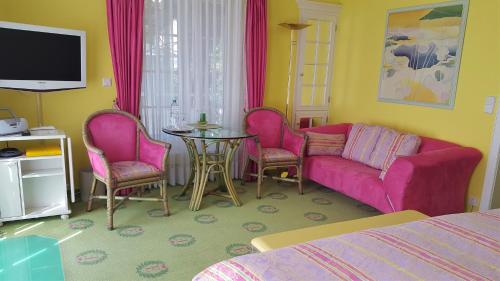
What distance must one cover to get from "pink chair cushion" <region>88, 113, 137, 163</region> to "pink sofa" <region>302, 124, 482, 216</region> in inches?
84.1

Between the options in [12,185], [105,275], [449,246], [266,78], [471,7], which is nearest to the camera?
[449,246]

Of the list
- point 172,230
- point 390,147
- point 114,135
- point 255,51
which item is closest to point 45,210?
point 114,135

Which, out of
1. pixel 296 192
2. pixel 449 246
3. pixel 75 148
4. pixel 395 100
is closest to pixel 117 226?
pixel 75 148

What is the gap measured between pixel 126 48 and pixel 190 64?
73 cm

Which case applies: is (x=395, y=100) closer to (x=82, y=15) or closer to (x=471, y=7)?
(x=471, y=7)

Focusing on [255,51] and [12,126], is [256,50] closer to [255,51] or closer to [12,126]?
[255,51]

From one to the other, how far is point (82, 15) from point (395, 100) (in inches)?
139

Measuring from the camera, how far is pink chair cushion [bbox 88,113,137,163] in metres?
3.39

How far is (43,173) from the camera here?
10.1 feet

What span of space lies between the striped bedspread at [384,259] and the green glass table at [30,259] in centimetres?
157

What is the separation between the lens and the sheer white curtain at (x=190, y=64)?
12.5 feet

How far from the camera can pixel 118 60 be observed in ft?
11.8

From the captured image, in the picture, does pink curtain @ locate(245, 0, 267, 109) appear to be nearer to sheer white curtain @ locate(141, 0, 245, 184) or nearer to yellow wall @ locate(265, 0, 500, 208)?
sheer white curtain @ locate(141, 0, 245, 184)

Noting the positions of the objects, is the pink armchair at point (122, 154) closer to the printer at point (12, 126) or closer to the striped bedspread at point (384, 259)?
the printer at point (12, 126)
